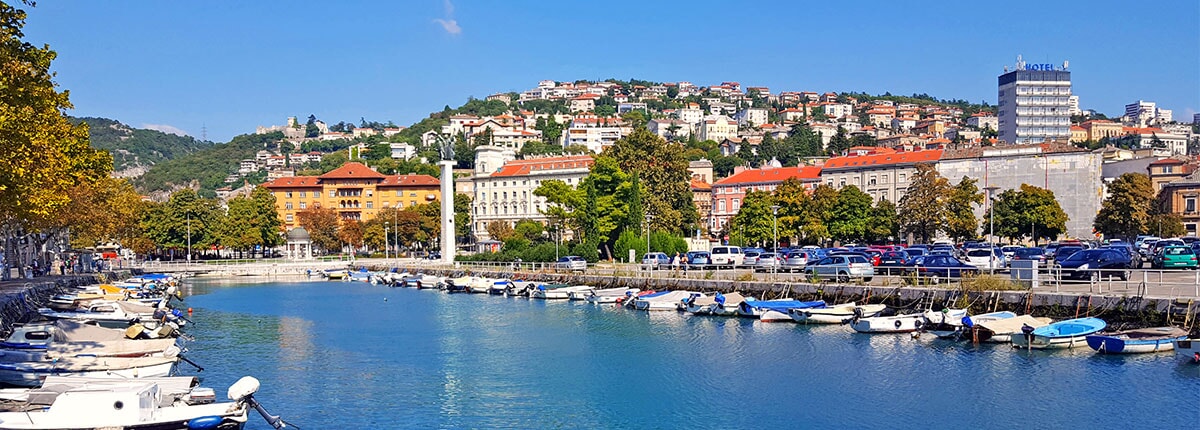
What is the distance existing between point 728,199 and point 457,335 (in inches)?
2968

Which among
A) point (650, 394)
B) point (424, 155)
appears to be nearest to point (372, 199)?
point (424, 155)

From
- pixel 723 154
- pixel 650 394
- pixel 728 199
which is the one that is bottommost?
pixel 650 394

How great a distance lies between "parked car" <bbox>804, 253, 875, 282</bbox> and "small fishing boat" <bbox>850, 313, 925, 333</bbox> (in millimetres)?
A: 6767

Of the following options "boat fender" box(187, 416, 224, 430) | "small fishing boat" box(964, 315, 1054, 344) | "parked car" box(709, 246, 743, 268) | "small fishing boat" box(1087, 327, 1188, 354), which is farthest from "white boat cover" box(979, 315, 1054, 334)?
"parked car" box(709, 246, 743, 268)

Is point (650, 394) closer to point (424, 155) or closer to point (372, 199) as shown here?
point (372, 199)

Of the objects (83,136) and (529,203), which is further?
(529,203)

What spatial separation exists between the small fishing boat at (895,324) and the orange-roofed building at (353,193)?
10710 centimetres

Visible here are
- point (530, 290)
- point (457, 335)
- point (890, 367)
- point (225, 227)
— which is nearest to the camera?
point (890, 367)

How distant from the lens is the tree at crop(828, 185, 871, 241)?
7388 cm

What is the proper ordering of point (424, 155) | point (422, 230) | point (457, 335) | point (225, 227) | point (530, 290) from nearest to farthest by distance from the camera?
1. point (457, 335)
2. point (530, 290)
3. point (225, 227)
4. point (422, 230)
5. point (424, 155)

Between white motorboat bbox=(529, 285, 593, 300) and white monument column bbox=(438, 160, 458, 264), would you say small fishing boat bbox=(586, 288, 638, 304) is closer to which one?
white motorboat bbox=(529, 285, 593, 300)

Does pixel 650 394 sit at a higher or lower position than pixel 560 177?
lower

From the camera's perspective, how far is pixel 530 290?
54469 mm

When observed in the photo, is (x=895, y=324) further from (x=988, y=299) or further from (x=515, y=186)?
(x=515, y=186)
